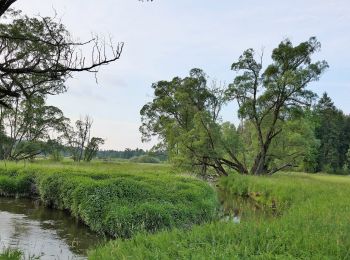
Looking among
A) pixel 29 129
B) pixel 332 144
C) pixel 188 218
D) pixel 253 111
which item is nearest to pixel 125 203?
pixel 188 218

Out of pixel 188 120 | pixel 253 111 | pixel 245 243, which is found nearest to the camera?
pixel 245 243

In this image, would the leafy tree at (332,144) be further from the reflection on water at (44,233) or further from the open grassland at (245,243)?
the open grassland at (245,243)

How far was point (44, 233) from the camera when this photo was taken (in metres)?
→ 14.2

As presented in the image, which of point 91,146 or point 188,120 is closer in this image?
point 188,120

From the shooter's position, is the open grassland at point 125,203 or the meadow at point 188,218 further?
the open grassland at point 125,203

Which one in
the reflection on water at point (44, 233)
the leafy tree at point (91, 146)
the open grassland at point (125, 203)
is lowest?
the reflection on water at point (44, 233)

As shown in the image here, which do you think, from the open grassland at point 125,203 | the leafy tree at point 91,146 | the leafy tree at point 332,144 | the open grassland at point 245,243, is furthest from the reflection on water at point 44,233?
the leafy tree at point 332,144

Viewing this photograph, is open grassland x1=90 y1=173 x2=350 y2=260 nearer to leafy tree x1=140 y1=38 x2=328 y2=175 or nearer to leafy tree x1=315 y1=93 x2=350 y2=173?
leafy tree x1=140 y1=38 x2=328 y2=175

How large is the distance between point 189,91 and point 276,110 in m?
10.7

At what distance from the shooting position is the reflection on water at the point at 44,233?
38.4 ft

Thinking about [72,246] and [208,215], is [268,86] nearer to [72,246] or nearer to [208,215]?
[208,215]

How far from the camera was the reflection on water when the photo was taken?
461 inches

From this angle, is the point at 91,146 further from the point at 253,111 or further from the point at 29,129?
A: the point at 253,111

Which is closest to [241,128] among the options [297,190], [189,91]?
[189,91]
